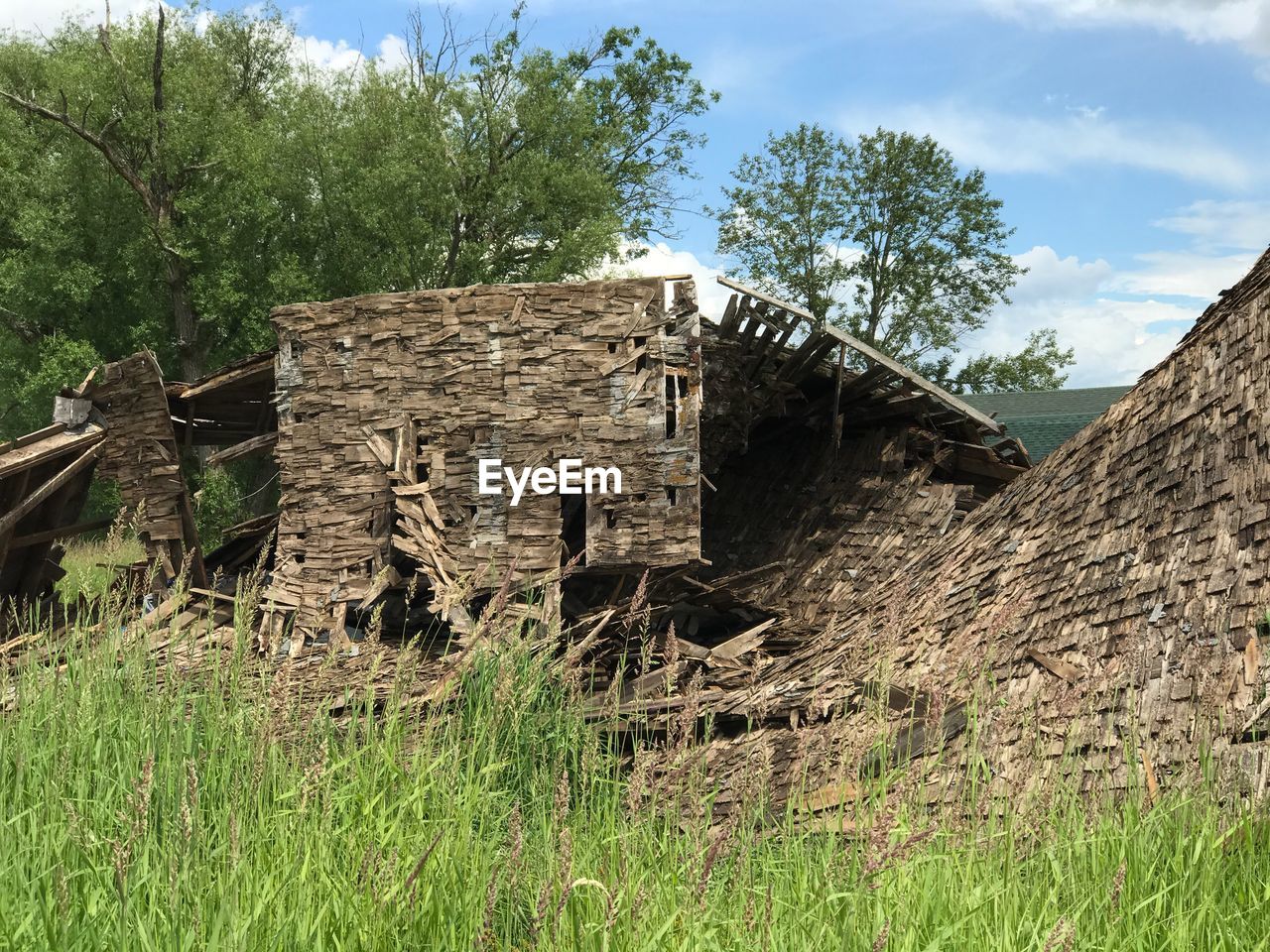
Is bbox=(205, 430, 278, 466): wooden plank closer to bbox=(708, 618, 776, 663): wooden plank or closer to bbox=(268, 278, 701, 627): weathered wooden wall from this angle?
bbox=(268, 278, 701, 627): weathered wooden wall

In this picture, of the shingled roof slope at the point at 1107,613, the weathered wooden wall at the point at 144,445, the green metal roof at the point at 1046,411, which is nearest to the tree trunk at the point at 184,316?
the weathered wooden wall at the point at 144,445

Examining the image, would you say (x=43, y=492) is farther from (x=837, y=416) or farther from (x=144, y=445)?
(x=837, y=416)

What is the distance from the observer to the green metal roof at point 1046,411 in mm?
27016

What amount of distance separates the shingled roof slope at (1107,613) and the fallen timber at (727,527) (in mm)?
25

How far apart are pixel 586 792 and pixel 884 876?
1.33m

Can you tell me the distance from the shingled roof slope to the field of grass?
3.21ft

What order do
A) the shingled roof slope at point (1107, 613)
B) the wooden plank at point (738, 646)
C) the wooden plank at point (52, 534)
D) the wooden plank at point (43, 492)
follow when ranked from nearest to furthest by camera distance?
the shingled roof slope at point (1107, 613) < the wooden plank at point (738, 646) < the wooden plank at point (43, 492) < the wooden plank at point (52, 534)

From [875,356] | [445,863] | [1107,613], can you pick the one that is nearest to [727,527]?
[875,356]

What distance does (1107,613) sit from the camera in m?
6.26

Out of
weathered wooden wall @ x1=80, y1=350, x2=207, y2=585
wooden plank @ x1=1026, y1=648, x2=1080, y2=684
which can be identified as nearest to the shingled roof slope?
wooden plank @ x1=1026, y1=648, x2=1080, y2=684

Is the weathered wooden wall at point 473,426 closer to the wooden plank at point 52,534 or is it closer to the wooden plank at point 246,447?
the wooden plank at point 246,447

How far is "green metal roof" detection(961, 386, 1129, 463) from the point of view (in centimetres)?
2702

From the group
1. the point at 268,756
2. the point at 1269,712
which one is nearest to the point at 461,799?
the point at 268,756

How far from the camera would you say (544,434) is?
1037 centimetres
